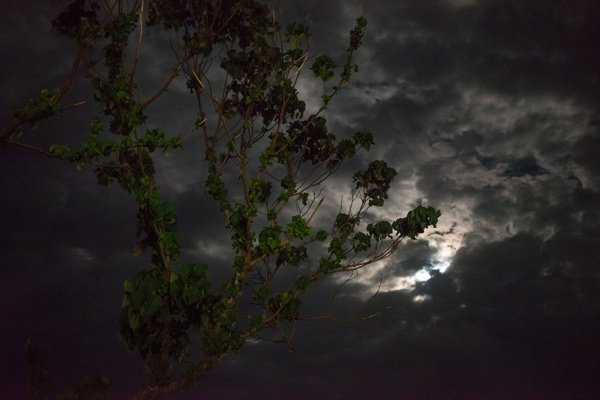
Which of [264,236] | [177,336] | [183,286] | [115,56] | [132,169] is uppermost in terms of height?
[115,56]

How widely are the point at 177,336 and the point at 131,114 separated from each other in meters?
3.98

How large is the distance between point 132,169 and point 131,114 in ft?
3.32

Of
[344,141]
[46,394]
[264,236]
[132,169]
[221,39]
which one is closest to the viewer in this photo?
[46,394]

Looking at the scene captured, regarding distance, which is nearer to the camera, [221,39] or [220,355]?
[220,355]

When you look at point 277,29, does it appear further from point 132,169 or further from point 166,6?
point 132,169

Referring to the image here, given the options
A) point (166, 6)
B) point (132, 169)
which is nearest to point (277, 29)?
point (166, 6)

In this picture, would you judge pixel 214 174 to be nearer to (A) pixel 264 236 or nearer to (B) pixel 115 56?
(A) pixel 264 236

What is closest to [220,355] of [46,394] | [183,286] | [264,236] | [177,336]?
[177,336]

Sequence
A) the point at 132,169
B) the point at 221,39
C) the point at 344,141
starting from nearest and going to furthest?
1. the point at 132,169
2. the point at 221,39
3. the point at 344,141

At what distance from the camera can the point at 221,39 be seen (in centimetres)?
991

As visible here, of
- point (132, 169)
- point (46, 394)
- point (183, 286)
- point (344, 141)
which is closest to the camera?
point (46, 394)

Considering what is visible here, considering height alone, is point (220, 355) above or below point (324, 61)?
below

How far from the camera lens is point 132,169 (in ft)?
28.6

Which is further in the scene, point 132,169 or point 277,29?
point 277,29
